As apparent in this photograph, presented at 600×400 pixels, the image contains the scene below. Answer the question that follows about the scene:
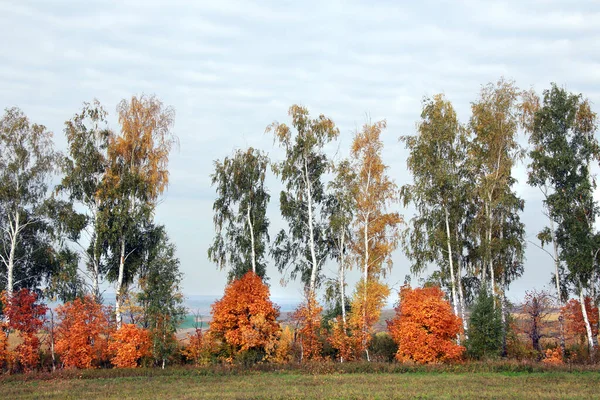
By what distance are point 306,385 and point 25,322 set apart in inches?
740

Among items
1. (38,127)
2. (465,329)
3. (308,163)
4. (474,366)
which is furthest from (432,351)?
(38,127)

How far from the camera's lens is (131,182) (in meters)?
41.1

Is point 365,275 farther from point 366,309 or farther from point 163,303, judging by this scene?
point 163,303

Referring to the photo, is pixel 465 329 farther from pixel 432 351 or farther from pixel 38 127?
pixel 38 127

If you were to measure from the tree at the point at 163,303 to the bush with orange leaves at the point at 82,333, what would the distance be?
2.78 metres

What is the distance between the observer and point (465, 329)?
3900 centimetres

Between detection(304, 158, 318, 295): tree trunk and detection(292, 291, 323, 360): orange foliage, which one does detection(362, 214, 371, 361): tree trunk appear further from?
detection(304, 158, 318, 295): tree trunk

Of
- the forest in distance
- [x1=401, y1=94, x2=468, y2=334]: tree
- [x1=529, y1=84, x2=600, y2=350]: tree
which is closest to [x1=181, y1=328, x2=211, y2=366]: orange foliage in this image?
the forest in distance

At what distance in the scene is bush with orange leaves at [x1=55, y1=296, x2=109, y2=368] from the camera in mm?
36094

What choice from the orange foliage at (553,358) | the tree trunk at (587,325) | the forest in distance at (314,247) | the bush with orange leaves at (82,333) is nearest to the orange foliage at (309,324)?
the forest in distance at (314,247)

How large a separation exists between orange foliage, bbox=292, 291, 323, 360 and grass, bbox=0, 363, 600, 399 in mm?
4178

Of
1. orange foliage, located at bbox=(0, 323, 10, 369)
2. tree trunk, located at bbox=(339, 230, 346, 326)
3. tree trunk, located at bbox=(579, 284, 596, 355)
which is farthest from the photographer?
tree trunk, located at bbox=(339, 230, 346, 326)

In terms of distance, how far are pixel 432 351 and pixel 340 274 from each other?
9.45 m

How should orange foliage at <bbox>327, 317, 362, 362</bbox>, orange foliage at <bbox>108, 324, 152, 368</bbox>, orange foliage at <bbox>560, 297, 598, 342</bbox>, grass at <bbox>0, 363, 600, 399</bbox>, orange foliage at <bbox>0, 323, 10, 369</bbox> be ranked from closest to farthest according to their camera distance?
grass at <bbox>0, 363, 600, 399</bbox>, orange foliage at <bbox>0, 323, 10, 369</bbox>, orange foliage at <bbox>108, 324, 152, 368</bbox>, orange foliage at <bbox>327, 317, 362, 362</bbox>, orange foliage at <bbox>560, 297, 598, 342</bbox>
